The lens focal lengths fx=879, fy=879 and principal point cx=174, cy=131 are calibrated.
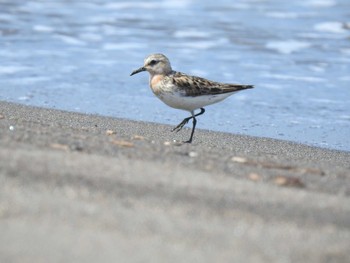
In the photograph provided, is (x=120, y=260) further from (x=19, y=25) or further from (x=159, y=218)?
(x=19, y=25)

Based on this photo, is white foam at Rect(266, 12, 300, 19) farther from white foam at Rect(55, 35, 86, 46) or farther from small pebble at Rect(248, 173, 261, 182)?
small pebble at Rect(248, 173, 261, 182)

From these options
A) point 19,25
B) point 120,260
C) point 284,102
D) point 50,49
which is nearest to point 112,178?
point 120,260

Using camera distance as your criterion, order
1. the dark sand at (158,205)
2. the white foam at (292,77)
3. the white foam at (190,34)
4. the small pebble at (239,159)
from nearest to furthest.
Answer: the dark sand at (158,205) < the small pebble at (239,159) < the white foam at (292,77) < the white foam at (190,34)

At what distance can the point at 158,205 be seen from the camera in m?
4.29

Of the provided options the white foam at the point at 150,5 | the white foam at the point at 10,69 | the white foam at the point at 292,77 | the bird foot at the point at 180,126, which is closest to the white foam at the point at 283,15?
the white foam at the point at 150,5

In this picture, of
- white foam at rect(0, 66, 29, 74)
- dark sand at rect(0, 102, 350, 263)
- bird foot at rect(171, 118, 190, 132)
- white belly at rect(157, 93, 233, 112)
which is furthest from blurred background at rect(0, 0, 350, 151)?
dark sand at rect(0, 102, 350, 263)

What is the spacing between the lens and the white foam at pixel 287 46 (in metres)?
12.0

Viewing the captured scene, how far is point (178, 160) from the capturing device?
5.39m

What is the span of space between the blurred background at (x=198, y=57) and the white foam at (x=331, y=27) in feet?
0.06

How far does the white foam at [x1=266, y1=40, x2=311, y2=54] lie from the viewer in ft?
39.4

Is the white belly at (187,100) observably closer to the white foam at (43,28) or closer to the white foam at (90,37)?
the white foam at (90,37)

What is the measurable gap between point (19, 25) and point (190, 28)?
2.57 m

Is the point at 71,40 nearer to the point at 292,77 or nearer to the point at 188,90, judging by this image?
the point at 292,77

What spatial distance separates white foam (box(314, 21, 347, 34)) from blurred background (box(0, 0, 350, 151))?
18 millimetres
